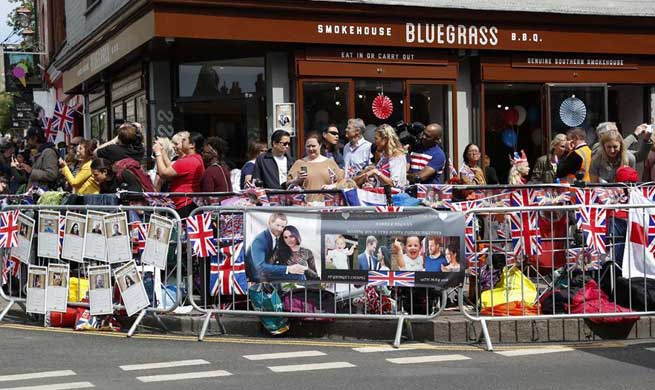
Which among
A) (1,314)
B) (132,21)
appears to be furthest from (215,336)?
(132,21)

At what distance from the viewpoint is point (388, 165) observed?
39.3 ft

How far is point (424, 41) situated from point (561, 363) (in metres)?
10.5

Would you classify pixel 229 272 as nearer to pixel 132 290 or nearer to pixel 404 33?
pixel 132 290

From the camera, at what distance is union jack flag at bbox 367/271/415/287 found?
30.4 ft

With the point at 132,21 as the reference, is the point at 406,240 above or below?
below

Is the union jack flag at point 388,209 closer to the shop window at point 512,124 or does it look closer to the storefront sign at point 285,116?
the storefront sign at point 285,116

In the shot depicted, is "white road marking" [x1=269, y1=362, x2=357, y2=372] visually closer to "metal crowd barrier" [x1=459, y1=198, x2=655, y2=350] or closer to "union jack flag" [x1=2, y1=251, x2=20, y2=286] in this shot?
"metal crowd barrier" [x1=459, y1=198, x2=655, y2=350]

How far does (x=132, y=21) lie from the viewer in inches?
699

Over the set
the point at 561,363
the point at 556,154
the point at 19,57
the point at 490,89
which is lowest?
the point at 561,363

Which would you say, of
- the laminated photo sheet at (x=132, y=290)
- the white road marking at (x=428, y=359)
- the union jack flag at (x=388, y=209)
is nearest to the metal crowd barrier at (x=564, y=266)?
the union jack flag at (x=388, y=209)

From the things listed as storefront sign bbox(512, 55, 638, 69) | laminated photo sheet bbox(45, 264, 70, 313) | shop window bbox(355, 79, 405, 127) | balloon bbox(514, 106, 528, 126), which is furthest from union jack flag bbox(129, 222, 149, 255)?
balloon bbox(514, 106, 528, 126)

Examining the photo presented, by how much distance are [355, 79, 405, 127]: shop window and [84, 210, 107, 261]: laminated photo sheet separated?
26.6 feet

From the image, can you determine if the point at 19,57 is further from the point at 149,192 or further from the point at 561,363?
the point at 561,363

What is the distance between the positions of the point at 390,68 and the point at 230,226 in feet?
28.2
